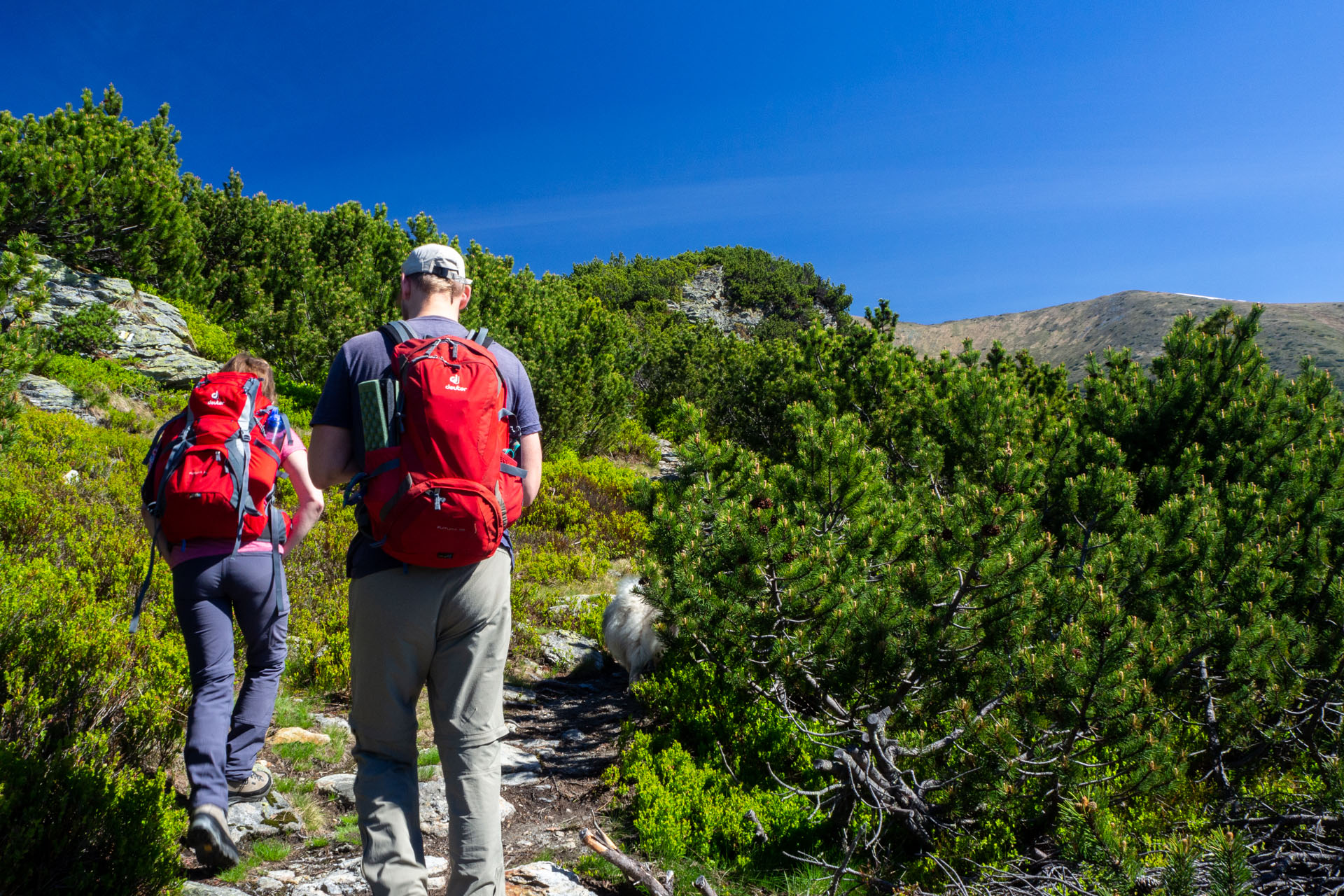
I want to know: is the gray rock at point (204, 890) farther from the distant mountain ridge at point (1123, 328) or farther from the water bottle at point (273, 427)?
the distant mountain ridge at point (1123, 328)

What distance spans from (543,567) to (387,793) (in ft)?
19.3

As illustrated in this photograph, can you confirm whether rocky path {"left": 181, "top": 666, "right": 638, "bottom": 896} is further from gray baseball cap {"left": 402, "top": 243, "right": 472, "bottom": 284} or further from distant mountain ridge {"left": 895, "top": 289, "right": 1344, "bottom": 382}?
distant mountain ridge {"left": 895, "top": 289, "right": 1344, "bottom": 382}

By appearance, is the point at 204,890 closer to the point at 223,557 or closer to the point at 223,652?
the point at 223,652

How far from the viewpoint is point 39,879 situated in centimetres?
227

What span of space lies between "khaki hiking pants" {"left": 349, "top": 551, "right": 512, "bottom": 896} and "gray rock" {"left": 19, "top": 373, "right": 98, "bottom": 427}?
31.1 feet

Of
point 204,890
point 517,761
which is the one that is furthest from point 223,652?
point 517,761

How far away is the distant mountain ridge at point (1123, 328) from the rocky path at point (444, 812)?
64.3ft

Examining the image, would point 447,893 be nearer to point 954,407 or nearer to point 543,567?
point 954,407

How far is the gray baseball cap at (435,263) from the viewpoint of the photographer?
229cm

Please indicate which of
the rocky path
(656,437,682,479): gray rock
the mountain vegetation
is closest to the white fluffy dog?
the rocky path

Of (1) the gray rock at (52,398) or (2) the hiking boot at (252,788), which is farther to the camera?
(1) the gray rock at (52,398)

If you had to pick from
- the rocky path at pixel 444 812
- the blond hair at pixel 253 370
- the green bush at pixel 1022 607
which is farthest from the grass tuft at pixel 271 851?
the green bush at pixel 1022 607

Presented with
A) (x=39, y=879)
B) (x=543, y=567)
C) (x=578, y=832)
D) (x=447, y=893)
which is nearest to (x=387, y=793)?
(x=447, y=893)

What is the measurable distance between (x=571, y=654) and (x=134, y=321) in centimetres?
1063
